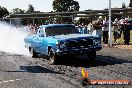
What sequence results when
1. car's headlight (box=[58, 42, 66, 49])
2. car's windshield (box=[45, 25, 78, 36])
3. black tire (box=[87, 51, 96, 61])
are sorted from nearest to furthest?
car's headlight (box=[58, 42, 66, 49])
black tire (box=[87, 51, 96, 61])
car's windshield (box=[45, 25, 78, 36])

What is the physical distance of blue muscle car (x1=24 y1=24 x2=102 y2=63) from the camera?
12789 millimetres

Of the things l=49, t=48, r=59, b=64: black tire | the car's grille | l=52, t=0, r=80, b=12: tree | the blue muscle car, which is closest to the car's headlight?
the blue muscle car

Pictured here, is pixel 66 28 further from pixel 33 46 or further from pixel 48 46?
pixel 33 46

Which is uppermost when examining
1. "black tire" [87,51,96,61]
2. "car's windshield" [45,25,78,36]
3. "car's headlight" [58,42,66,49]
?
"car's windshield" [45,25,78,36]

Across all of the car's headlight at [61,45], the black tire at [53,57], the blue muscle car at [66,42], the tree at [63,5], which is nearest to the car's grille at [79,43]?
the blue muscle car at [66,42]

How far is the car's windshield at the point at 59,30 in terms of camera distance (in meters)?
14.2

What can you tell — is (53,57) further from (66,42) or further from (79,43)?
(79,43)

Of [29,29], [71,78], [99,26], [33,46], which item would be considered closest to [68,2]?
[29,29]

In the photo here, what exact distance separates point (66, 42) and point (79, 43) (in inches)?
20.1

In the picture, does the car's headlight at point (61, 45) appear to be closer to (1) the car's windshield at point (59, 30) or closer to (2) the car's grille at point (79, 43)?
(2) the car's grille at point (79, 43)

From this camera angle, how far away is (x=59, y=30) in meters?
14.3

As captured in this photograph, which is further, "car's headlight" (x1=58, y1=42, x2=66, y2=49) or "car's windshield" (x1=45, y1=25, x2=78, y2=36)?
"car's windshield" (x1=45, y1=25, x2=78, y2=36)

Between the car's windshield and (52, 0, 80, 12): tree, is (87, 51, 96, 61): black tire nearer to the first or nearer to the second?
the car's windshield

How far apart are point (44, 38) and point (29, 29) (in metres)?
25.2
